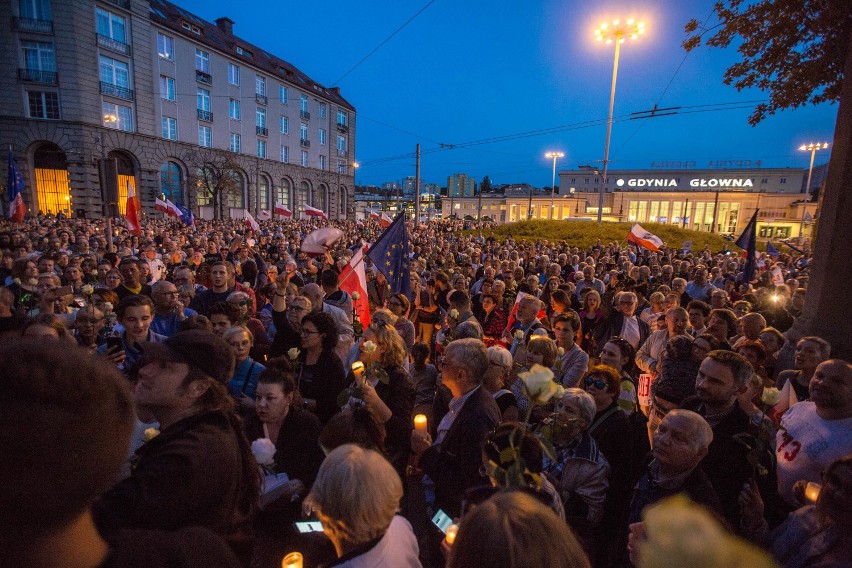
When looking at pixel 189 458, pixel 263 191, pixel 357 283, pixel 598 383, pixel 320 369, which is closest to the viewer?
pixel 189 458

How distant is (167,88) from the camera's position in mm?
39125

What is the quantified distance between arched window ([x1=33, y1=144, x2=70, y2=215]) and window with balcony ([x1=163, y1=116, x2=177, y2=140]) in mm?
8279

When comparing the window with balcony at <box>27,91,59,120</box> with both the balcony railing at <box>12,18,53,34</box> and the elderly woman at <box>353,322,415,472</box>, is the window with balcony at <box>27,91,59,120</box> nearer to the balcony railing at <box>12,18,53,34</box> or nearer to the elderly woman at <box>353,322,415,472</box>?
the balcony railing at <box>12,18,53,34</box>

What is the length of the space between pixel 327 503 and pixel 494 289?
5888 mm

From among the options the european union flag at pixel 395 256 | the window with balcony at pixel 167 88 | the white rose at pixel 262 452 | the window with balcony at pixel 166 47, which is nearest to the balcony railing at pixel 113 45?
the window with balcony at pixel 166 47

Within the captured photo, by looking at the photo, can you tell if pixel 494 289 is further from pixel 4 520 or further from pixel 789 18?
pixel 4 520

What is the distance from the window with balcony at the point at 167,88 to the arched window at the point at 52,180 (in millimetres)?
10107

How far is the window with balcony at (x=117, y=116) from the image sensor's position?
110 feet

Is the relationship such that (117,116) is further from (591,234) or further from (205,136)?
(591,234)

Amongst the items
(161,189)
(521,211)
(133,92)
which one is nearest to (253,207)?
(161,189)

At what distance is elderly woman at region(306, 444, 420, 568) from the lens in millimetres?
1705

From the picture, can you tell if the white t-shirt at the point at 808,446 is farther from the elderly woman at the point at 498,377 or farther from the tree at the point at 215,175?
the tree at the point at 215,175

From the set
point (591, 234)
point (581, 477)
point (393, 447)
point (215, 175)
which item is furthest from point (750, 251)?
point (215, 175)

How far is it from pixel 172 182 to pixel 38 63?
37.8 feet
